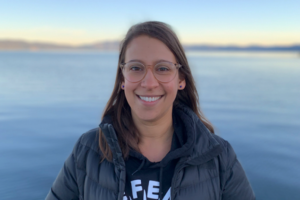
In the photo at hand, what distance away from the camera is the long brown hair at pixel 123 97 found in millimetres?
1660

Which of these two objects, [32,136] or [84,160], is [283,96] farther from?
[84,160]

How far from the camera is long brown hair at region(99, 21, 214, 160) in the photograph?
166 cm

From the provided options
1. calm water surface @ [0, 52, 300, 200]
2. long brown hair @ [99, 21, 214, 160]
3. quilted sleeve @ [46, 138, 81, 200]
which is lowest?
calm water surface @ [0, 52, 300, 200]

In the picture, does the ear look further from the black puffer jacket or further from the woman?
the black puffer jacket

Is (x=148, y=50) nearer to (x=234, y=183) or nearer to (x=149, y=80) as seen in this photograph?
(x=149, y=80)

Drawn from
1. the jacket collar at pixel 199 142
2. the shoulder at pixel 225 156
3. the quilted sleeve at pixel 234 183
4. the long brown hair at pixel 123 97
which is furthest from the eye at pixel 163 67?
the quilted sleeve at pixel 234 183

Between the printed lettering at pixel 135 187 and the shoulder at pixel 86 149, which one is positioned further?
the shoulder at pixel 86 149

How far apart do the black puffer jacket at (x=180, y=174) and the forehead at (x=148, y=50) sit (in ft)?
1.58

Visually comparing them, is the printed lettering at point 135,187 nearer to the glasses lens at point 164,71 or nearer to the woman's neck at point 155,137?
the woman's neck at point 155,137

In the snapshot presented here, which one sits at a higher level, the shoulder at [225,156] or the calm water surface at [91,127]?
the shoulder at [225,156]

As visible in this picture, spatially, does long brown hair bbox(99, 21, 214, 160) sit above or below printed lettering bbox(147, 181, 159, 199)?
above

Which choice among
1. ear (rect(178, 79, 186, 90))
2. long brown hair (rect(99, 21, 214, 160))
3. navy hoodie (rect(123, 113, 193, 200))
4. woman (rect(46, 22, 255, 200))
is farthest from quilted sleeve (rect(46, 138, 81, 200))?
ear (rect(178, 79, 186, 90))

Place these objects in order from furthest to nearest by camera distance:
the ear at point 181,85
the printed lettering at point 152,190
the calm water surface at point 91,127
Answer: the calm water surface at point 91,127 < the ear at point 181,85 < the printed lettering at point 152,190

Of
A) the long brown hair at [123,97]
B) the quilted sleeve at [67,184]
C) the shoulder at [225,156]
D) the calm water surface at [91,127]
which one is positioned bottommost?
the calm water surface at [91,127]
